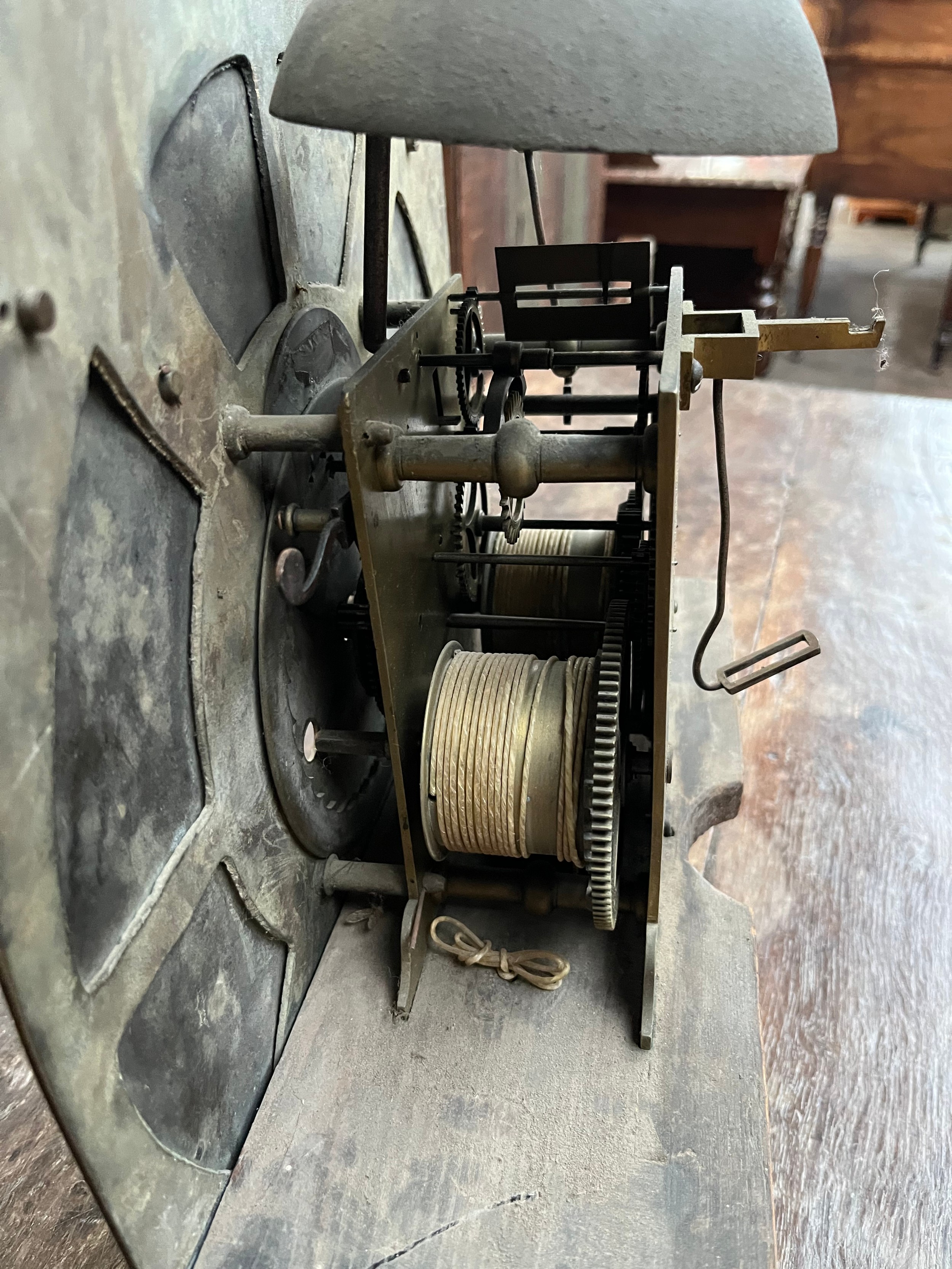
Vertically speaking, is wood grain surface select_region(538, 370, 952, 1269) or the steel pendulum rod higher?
the steel pendulum rod

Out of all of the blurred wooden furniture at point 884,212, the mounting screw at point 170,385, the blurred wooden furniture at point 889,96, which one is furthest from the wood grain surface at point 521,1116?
the blurred wooden furniture at point 884,212

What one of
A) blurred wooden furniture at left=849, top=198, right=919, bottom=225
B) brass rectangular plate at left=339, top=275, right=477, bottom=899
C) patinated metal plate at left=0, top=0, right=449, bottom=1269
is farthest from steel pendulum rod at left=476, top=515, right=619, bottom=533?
blurred wooden furniture at left=849, top=198, right=919, bottom=225

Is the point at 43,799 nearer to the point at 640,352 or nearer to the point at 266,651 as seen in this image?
the point at 266,651

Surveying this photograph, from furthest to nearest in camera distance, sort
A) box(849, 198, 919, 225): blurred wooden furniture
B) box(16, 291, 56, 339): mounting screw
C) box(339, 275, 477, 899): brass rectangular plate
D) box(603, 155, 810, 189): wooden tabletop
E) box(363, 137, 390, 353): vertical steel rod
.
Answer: box(849, 198, 919, 225): blurred wooden furniture
box(603, 155, 810, 189): wooden tabletop
box(363, 137, 390, 353): vertical steel rod
box(339, 275, 477, 899): brass rectangular plate
box(16, 291, 56, 339): mounting screw

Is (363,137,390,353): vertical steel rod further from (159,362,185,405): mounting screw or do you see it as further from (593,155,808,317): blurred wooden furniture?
(593,155,808,317): blurred wooden furniture

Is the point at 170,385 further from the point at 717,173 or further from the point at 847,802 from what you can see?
the point at 717,173

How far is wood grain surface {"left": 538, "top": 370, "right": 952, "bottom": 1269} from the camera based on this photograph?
96cm

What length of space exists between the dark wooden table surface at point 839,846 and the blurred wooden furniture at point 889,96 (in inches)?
65.9

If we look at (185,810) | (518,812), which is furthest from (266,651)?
(518,812)

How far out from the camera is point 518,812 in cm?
98

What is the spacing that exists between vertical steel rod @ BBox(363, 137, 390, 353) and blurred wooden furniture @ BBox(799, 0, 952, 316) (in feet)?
8.65

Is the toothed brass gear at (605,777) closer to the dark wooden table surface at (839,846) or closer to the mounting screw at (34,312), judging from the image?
the dark wooden table surface at (839,846)

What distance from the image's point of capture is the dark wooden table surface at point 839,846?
0.96 metres

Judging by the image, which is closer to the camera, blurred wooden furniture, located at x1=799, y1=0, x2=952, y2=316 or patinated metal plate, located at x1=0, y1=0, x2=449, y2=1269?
patinated metal plate, located at x1=0, y1=0, x2=449, y2=1269
